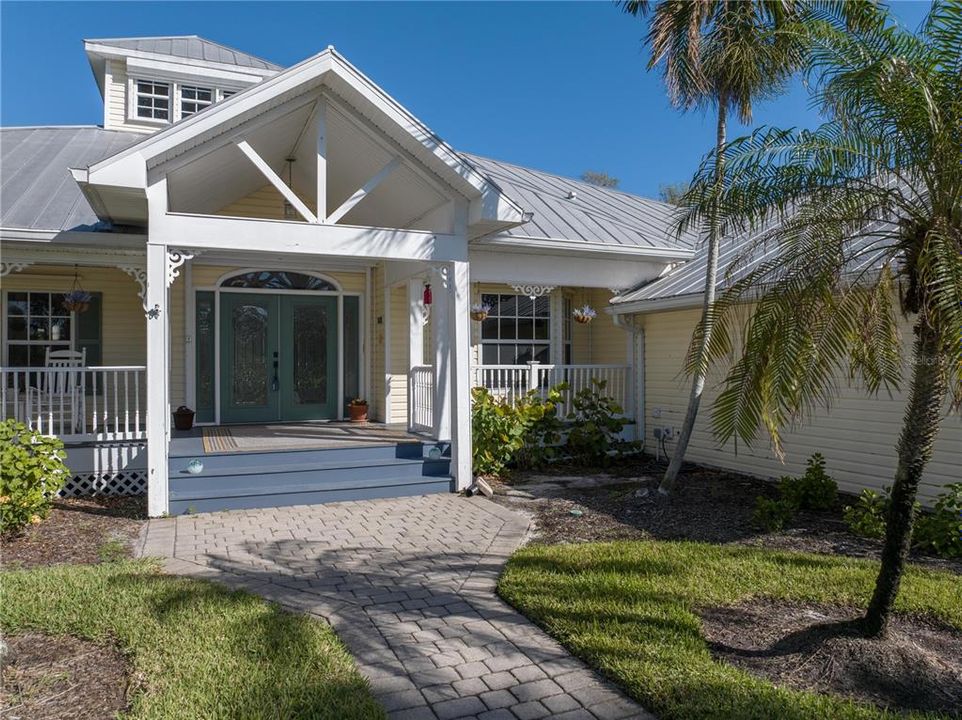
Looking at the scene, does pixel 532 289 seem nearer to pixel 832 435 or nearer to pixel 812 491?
pixel 832 435

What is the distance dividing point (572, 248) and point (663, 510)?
174 inches

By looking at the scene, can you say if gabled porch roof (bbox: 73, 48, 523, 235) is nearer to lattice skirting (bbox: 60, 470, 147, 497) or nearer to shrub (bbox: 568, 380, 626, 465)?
lattice skirting (bbox: 60, 470, 147, 497)

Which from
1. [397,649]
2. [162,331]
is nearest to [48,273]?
[162,331]

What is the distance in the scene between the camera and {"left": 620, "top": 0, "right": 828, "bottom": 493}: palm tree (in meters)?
7.07

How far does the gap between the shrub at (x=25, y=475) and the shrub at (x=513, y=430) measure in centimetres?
482

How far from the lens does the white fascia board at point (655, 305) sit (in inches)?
357

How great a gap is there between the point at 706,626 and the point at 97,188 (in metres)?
6.86

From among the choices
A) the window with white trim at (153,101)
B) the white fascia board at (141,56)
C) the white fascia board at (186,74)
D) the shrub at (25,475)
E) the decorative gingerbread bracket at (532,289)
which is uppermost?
the white fascia board at (141,56)

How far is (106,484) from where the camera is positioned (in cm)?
808

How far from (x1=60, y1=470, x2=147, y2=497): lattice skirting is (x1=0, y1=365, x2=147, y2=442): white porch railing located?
0.47 meters

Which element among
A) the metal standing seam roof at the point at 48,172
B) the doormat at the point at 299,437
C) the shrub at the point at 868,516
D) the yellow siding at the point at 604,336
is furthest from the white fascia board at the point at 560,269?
the shrub at the point at 868,516

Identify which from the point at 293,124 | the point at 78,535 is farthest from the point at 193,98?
the point at 78,535

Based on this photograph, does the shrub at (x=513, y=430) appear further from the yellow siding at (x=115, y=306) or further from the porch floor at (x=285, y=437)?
the yellow siding at (x=115, y=306)

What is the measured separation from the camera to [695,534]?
20.9 feet
